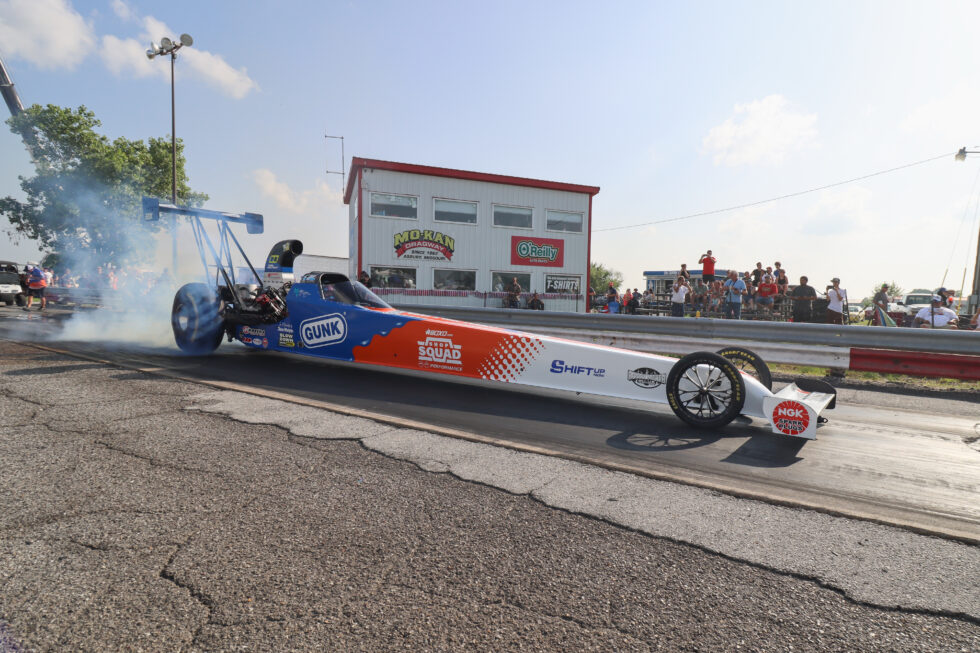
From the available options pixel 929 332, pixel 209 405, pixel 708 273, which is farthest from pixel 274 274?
pixel 708 273

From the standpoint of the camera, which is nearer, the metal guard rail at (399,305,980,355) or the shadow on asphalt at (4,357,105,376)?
the shadow on asphalt at (4,357,105,376)

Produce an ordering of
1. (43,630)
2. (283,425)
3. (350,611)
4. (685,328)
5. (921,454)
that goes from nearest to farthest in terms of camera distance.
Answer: (43,630), (350,611), (921,454), (283,425), (685,328)

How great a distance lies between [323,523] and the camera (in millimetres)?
2561

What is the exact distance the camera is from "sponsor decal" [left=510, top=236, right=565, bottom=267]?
22234 mm

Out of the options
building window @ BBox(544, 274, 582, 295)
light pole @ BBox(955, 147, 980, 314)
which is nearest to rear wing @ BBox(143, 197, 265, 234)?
building window @ BBox(544, 274, 582, 295)

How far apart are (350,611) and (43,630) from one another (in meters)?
1.00

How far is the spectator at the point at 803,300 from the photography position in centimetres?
1254

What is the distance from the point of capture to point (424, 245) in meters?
20.6

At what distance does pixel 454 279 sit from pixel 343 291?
47.5ft

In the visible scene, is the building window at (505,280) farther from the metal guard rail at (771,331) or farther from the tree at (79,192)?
the tree at (79,192)

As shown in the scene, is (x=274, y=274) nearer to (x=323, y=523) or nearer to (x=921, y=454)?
(x=323, y=523)

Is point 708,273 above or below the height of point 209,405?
above

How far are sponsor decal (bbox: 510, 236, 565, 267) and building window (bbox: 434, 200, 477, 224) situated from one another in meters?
2.02

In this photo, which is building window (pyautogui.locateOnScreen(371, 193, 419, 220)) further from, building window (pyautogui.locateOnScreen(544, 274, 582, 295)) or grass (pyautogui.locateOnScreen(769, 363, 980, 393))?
grass (pyautogui.locateOnScreen(769, 363, 980, 393))
